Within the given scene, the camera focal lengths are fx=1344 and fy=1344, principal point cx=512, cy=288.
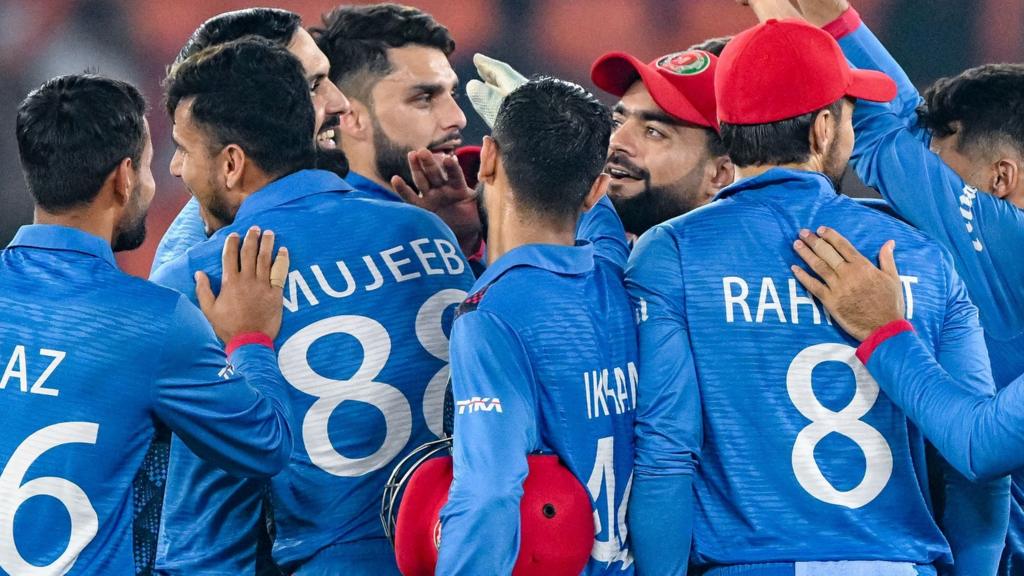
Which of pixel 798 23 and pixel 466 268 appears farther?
pixel 466 268

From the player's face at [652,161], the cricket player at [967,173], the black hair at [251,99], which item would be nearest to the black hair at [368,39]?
the player's face at [652,161]

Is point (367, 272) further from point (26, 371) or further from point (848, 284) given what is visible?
point (848, 284)

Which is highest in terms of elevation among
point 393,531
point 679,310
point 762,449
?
point 679,310

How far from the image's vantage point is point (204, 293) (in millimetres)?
3076

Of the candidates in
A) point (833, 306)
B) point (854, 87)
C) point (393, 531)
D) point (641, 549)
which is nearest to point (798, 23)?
point (854, 87)

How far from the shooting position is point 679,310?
2902 mm

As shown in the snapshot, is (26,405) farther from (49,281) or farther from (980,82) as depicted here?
(980,82)

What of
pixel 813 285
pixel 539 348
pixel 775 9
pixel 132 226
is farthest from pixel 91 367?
pixel 775 9

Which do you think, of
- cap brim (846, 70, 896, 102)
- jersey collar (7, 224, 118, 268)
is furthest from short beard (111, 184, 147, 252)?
cap brim (846, 70, 896, 102)

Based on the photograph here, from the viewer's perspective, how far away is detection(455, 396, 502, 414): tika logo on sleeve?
2.60 metres

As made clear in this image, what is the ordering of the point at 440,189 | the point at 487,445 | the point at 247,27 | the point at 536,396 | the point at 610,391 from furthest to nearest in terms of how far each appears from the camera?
the point at 247,27 → the point at 440,189 → the point at 610,391 → the point at 536,396 → the point at 487,445

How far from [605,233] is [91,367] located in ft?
4.27

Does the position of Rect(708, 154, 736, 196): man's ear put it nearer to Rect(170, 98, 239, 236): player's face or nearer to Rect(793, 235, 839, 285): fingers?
Rect(793, 235, 839, 285): fingers

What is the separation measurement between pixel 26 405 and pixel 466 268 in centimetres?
115
